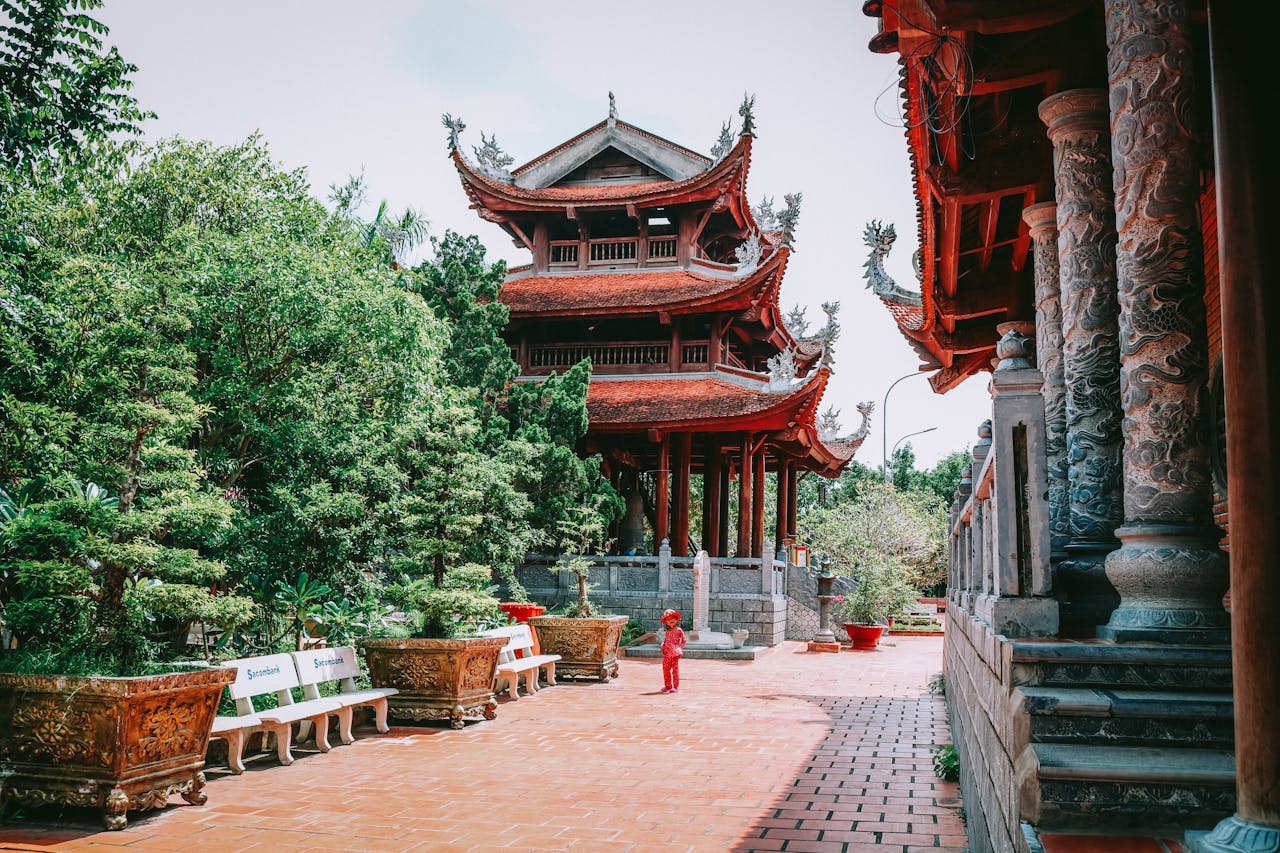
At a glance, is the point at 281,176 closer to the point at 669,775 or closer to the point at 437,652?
the point at 437,652

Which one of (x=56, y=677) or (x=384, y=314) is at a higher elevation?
(x=384, y=314)

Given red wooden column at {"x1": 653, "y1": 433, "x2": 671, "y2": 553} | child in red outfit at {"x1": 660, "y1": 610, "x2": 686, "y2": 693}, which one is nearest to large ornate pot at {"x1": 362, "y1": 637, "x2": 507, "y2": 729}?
child in red outfit at {"x1": 660, "y1": 610, "x2": 686, "y2": 693}

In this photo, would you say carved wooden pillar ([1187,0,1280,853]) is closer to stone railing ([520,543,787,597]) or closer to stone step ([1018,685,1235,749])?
stone step ([1018,685,1235,749])

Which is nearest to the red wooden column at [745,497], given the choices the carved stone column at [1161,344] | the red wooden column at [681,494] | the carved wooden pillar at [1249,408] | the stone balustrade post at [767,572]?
the red wooden column at [681,494]

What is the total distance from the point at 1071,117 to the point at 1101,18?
0.55 m

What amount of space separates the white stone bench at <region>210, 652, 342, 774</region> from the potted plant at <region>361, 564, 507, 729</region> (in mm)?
1248

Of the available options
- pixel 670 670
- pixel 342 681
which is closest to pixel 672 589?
pixel 670 670

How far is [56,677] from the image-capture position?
5.26 meters

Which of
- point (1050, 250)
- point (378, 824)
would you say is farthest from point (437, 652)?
point (1050, 250)

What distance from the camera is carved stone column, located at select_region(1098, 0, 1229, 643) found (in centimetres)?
335

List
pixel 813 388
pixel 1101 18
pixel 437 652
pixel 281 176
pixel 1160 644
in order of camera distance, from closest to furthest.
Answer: pixel 1160 644, pixel 1101 18, pixel 437 652, pixel 281 176, pixel 813 388

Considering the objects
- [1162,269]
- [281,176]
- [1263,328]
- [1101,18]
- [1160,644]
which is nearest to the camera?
[1263,328]

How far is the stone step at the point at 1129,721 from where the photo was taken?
280 cm

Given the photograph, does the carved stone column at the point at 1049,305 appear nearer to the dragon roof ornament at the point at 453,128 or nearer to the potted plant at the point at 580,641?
the potted plant at the point at 580,641
